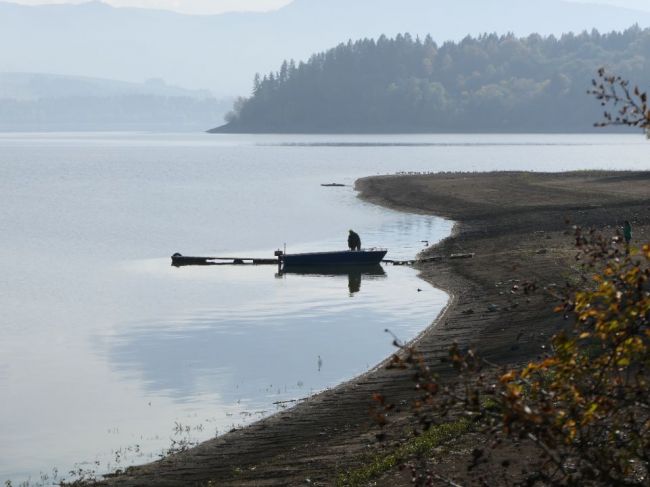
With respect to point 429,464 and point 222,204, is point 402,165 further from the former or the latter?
point 429,464

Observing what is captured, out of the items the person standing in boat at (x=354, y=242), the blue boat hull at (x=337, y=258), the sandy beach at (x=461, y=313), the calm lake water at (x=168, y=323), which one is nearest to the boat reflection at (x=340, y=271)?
the blue boat hull at (x=337, y=258)

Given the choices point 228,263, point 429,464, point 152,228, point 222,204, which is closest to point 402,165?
point 222,204

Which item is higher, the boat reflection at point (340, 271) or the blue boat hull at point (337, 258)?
the blue boat hull at point (337, 258)

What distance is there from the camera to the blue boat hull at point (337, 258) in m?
55.8

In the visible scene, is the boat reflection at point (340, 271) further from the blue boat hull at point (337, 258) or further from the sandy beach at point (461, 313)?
the sandy beach at point (461, 313)

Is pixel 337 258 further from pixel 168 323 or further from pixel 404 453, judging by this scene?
pixel 404 453

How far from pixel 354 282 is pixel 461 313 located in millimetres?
13166

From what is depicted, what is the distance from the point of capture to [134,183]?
142 m

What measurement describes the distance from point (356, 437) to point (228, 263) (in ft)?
121

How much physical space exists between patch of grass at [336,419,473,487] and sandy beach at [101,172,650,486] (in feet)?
1.25

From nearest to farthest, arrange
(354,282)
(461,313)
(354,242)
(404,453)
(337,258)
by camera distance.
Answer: (404,453) → (461,313) → (354,282) → (337,258) → (354,242)

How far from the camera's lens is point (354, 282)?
2077 inches

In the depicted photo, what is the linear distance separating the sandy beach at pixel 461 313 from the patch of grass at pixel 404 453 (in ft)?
1.25

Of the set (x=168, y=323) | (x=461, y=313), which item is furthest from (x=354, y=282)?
(x=461, y=313)
